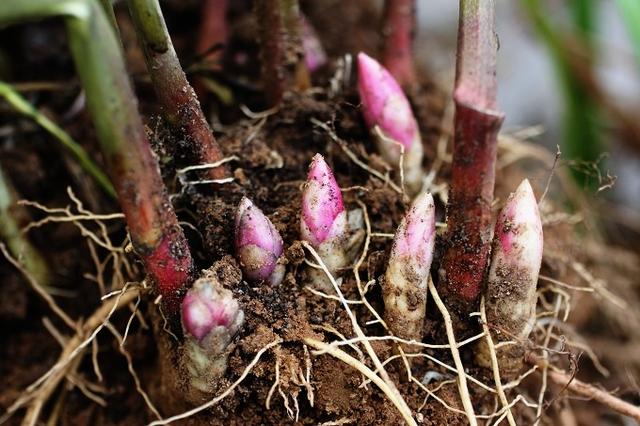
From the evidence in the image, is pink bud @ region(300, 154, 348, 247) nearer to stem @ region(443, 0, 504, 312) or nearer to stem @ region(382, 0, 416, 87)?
stem @ region(443, 0, 504, 312)

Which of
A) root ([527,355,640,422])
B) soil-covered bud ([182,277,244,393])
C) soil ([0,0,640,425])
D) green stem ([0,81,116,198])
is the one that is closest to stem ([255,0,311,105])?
soil ([0,0,640,425])

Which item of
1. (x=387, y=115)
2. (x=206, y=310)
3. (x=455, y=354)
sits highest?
(x=387, y=115)

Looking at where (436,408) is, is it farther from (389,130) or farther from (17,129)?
(17,129)

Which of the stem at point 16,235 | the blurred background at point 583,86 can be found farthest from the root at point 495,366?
the blurred background at point 583,86

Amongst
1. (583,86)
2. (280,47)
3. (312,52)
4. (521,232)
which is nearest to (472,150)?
(521,232)

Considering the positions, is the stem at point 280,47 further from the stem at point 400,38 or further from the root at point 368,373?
the root at point 368,373

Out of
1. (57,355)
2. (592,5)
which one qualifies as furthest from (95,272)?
(592,5)

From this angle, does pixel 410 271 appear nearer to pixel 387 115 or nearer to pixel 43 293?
pixel 387 115
